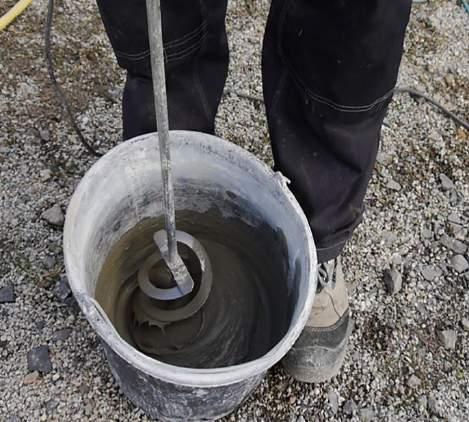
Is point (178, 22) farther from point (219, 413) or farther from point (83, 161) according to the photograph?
point (219, 413)

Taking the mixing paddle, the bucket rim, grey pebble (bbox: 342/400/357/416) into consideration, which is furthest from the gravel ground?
the bucket rim

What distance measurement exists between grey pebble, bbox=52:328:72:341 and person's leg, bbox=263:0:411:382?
0.42m

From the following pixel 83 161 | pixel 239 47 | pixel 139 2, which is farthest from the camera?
pixel 239 47

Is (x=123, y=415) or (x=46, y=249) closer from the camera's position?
(x=123, y=415)

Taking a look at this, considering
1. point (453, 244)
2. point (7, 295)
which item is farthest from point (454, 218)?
point (7, 295)

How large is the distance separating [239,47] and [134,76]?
701 millimetres

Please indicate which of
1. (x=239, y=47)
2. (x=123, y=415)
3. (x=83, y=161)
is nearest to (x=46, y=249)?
(x=83, y=161)

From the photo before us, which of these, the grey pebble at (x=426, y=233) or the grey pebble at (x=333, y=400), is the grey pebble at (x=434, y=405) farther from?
the grey pebble at (x=426, y=233)

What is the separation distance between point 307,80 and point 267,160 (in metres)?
0.55

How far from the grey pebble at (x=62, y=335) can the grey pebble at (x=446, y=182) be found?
3.06 feet

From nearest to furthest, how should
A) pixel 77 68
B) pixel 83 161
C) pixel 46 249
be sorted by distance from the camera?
pixel 46 249
pixel 83 161
pixel 77 68

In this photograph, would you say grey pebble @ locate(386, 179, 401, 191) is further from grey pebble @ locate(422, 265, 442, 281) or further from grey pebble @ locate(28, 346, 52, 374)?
grey pebble @ locate(28, 346, 52, 374)

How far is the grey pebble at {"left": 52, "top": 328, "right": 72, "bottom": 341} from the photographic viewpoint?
1.24 meters

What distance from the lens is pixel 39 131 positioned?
4.91 ft
